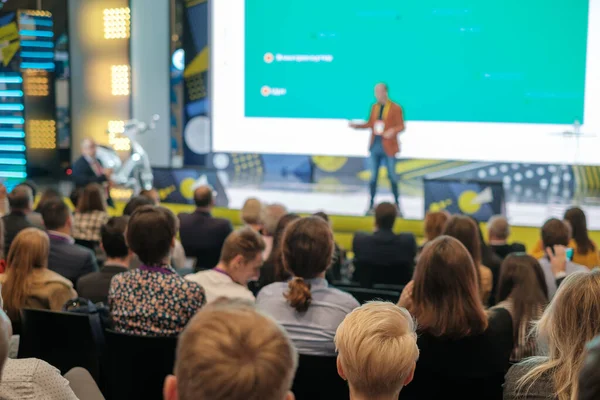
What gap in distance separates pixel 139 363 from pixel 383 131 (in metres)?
6.87

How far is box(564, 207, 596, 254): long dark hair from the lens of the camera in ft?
16.6

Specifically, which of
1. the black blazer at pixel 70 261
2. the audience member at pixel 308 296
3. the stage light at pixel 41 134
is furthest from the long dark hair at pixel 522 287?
the stage light at pixel 41 134

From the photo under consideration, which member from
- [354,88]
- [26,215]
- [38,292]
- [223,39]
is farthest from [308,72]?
[38,292]

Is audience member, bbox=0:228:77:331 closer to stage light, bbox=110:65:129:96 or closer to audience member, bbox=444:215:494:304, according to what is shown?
audience member, bbox=444:215:494:304

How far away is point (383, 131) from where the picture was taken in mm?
9414

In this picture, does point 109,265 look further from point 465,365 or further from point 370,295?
point 465,365

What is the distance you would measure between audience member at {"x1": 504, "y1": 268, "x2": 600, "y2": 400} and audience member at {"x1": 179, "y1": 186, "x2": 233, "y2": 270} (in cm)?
Result: 379

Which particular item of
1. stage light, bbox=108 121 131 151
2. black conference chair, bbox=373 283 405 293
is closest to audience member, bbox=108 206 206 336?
black conference chair, bbox=373 283 405 293

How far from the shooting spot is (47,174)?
11820 millimetres

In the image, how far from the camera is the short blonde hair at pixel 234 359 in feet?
3.59

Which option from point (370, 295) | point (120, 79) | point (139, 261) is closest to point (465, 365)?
point (370, 295)

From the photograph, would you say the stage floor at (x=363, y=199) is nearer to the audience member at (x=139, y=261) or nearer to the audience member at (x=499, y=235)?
the audience member at (x=499, y=235)

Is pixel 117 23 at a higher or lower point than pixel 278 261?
higher

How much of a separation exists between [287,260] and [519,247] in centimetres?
268
